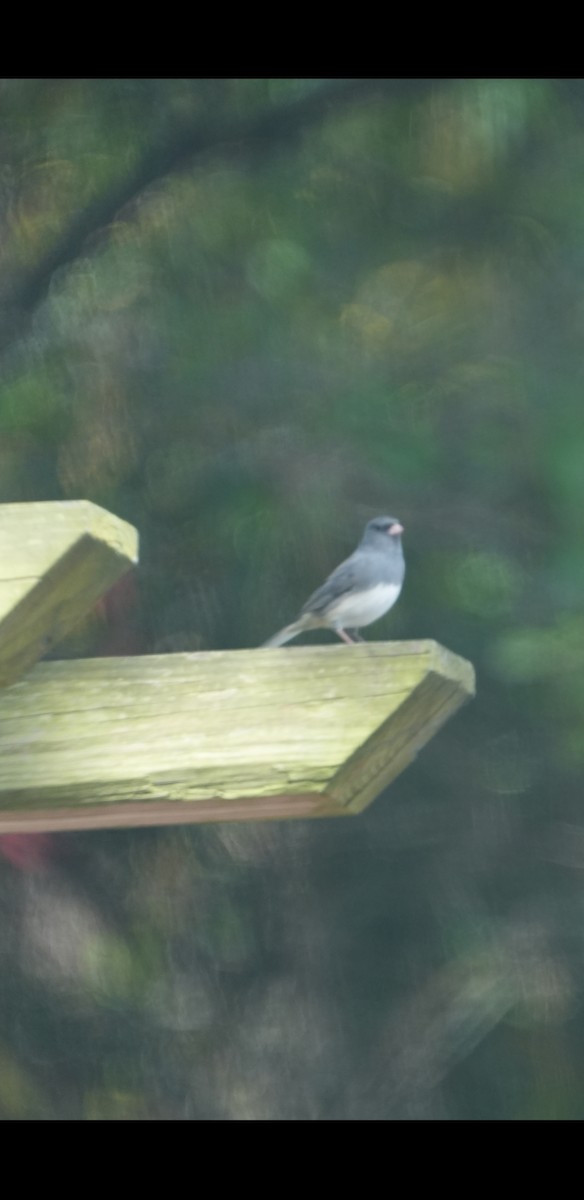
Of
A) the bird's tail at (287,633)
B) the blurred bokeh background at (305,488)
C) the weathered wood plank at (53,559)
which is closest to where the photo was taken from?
the weathered wood plank at (53,559)

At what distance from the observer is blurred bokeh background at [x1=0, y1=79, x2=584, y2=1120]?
3707mm

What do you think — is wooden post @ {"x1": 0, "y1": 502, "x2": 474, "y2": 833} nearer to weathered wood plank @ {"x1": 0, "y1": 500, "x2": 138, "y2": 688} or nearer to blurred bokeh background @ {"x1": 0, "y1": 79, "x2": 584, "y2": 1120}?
weathered wood plank @ {"x1": 0, "y1": 500, "x2": 138, "y2": 688}

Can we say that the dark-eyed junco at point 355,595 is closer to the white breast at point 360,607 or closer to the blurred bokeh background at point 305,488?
the white breast at point 360,607

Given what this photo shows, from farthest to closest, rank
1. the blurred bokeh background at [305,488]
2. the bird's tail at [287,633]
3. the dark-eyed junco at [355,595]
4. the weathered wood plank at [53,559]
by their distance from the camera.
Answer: the blurred bokeh background at [305,488] → the bird's tail at [287,633] → the dark-eyed junco at [355,595] → the weathered wood plank at [53,559]

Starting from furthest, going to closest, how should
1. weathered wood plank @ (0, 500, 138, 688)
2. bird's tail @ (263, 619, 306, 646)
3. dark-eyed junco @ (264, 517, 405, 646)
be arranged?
bird's tail @ (263, 619, 306, 646)
dark-eyed junco @ (264, 517, 405, 646)
weathered wood plank @ (0, 500, 138, 688)

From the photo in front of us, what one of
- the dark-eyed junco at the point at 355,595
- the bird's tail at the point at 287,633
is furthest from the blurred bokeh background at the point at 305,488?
the dark-eyed junco at the point at 355,595

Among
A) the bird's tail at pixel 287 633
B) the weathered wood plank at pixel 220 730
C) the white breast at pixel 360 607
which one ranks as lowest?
the bird's tail at pixel 287 633

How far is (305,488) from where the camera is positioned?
12.3ft

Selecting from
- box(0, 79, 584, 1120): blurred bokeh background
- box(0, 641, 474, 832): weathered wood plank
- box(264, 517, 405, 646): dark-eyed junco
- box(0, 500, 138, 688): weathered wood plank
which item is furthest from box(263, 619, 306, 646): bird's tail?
box(0, 500, 138, 688): weathered wood plank

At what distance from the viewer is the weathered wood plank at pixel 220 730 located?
1319mm

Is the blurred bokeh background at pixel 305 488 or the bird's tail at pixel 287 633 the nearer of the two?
the bird's tail at pixel 287 633

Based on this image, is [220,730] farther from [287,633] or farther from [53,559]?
[287,633]

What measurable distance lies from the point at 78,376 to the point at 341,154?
0.74m

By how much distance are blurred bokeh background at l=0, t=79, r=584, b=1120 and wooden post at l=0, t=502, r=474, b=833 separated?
85.4 inches
